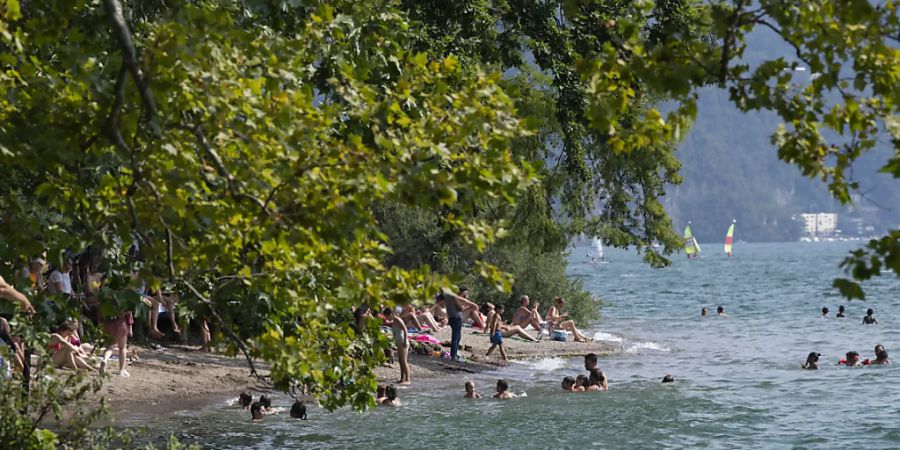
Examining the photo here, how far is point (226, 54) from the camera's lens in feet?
25.4

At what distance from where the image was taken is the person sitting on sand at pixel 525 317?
113 ft

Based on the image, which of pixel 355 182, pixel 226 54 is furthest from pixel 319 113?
pixel 355 182

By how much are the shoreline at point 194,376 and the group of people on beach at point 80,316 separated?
40 centimetres

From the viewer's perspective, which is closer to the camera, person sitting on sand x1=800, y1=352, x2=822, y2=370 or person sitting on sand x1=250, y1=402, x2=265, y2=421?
person sitting on sand x1=250, y1=402, x2=265, y2=421

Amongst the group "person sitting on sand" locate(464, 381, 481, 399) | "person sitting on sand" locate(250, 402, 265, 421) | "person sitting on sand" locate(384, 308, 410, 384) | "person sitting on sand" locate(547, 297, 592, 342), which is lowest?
"person sitting on sand" locate(250, 402, 265, 421)

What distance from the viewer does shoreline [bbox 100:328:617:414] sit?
65.1 feet

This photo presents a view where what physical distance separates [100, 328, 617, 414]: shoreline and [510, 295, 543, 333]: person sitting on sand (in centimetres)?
418

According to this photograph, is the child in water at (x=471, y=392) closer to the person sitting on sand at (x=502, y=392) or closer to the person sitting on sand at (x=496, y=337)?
the person sitting on sand at (x=502, y=392)

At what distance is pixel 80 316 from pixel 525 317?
2554cm

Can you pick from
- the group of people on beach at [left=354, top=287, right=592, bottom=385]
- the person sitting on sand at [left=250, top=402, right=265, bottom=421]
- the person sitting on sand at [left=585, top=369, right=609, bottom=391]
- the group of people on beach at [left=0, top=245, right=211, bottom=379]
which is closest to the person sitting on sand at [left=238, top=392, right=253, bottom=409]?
the person sitting on sand at [left=250, top=402, right=265, bottom=421]

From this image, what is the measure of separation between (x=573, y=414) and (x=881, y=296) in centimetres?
5823

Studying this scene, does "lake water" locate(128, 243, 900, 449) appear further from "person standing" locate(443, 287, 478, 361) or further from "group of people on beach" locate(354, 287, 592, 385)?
"person standing" locate(443, 287, 478, 361)

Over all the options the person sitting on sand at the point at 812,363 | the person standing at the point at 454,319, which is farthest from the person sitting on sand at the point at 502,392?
the person sitting on sand at the point at 812,363

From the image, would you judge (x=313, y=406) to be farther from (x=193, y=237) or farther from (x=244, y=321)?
(x=193, y=237)
